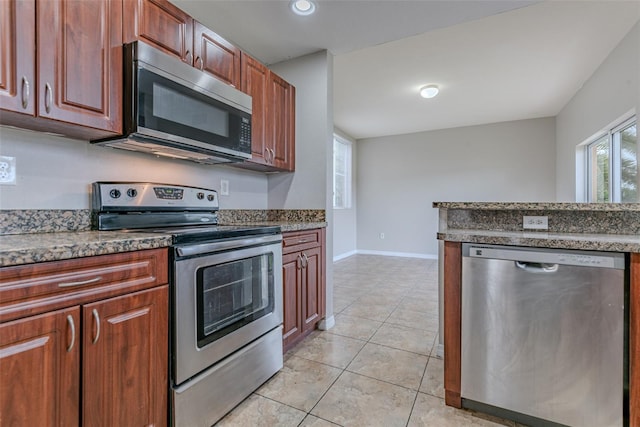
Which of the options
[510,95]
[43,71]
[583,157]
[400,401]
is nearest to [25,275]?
[43,71]

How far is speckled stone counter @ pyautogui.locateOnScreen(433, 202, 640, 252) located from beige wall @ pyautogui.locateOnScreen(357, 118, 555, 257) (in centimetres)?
419

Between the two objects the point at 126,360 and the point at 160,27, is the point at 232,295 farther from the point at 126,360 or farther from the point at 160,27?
the point at 160,27

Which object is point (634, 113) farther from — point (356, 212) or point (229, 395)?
point (356, 212)

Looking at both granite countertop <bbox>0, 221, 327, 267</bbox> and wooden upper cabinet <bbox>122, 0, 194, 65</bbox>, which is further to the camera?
wooden upper cabinet <bbox>122, 0, 194, 65</bbox>

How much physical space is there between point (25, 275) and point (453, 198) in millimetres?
6038

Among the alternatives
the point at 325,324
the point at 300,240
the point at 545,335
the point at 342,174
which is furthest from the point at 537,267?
the point at 342,174

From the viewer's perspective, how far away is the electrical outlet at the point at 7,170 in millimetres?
1281

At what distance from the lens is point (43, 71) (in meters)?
1.17

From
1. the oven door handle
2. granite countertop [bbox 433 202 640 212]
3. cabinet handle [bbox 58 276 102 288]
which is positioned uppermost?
granite countertop [bbox 433 202 640 212]

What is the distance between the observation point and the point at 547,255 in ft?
4.28

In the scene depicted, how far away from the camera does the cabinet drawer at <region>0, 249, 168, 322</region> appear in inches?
33.2

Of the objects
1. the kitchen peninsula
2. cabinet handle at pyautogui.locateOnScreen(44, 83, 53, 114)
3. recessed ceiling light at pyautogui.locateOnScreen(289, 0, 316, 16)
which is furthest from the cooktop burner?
recessed ceiling light at pyautogui.locateOnScreen(289, 0, 316, 16)

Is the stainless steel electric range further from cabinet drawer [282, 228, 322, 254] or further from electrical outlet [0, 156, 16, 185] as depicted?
electrical outlet [0, 156, 16, 185]

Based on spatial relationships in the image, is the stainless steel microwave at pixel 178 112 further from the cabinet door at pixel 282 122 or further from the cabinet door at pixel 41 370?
the cabinet door at pixel 41 370
